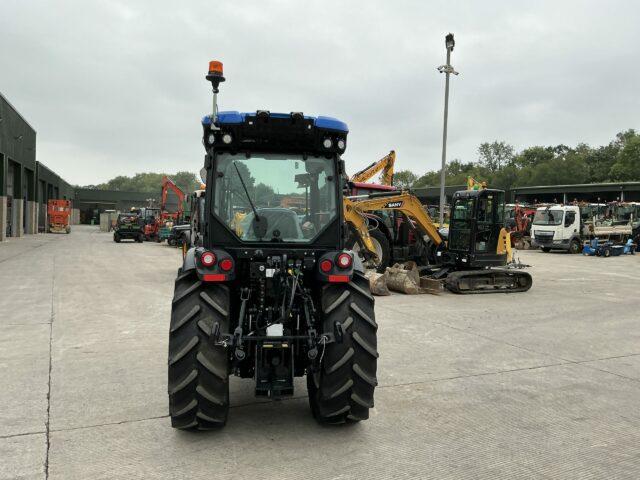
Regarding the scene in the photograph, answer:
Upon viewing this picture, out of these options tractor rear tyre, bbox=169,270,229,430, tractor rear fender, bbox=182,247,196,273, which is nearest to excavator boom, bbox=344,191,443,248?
tractor rear fender, bbox=182,247,196,273

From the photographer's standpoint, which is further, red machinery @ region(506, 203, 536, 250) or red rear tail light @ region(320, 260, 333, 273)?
red machinery @ region(506, 203, 536, 250)

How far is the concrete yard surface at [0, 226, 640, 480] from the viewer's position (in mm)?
3842

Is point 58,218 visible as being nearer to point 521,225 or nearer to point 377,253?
point 521,225

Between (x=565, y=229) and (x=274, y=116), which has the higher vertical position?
(x=274, y=116)

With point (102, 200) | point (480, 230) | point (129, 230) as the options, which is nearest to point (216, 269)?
point (480, 230)

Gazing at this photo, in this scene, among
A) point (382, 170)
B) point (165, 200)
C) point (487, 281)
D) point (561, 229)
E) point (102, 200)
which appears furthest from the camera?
point (102, 200)

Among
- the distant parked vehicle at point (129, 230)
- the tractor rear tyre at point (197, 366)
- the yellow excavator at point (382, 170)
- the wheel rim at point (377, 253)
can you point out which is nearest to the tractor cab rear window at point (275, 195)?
the tractor rear tyre at point (197, 366)

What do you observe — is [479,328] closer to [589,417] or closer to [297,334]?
[589,417]

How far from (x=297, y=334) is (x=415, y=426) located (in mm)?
1318

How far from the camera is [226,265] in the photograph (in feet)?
14.3

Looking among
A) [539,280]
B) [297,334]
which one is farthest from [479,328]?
[539,280]

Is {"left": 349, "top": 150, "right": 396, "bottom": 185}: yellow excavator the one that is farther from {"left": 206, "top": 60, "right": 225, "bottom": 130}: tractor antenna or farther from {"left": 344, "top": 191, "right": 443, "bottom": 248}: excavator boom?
{"left": 206, "top": 60, "right": 225, "bottom": 130}: tractor antenna

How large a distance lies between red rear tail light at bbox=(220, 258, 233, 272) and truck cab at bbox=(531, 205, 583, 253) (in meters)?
27.7

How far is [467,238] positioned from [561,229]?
17299 mm
